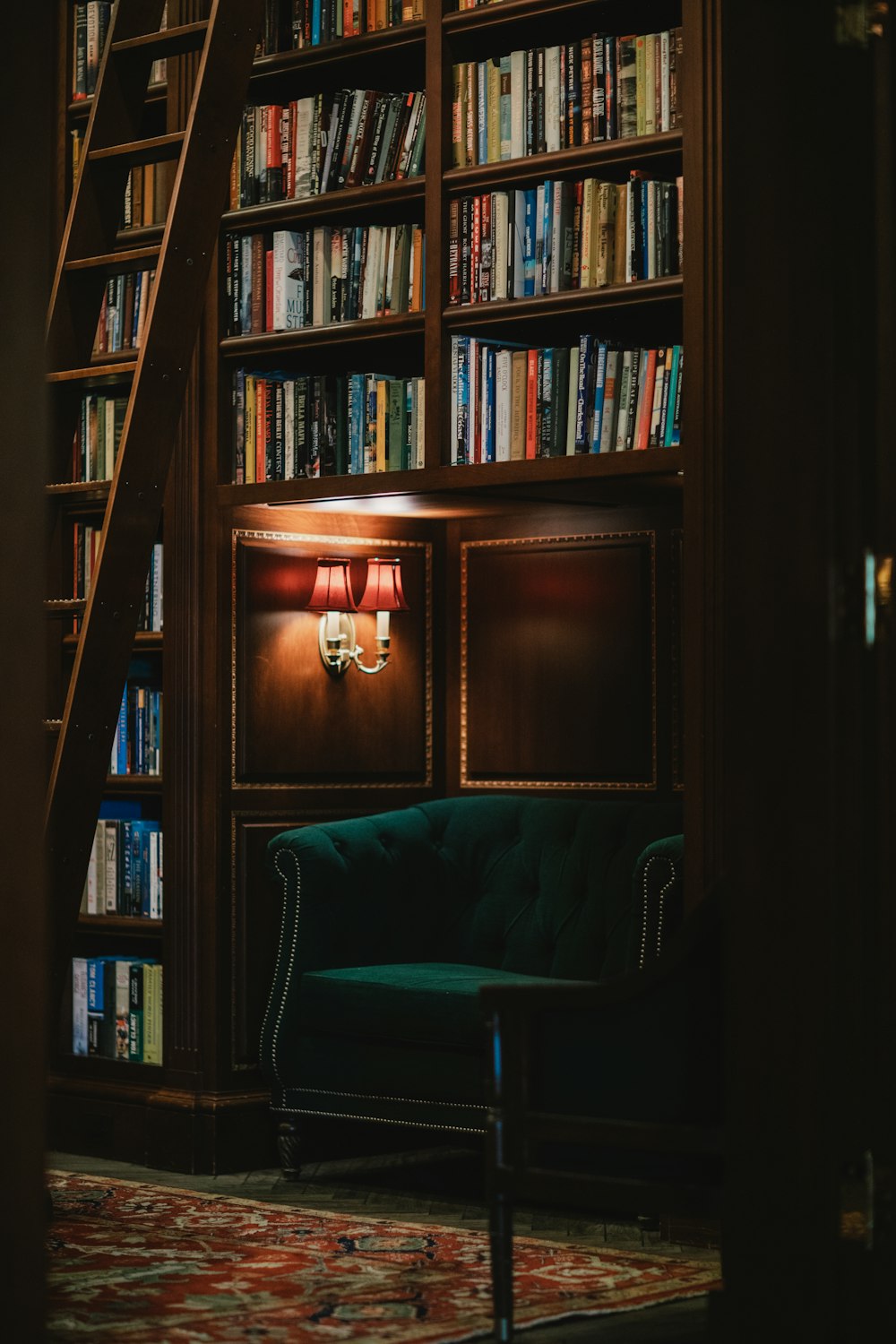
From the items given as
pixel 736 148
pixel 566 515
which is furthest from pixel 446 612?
pixel 736 148

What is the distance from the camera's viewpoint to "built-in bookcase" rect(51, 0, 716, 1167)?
16.3 ft

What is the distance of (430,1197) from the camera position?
499 cm

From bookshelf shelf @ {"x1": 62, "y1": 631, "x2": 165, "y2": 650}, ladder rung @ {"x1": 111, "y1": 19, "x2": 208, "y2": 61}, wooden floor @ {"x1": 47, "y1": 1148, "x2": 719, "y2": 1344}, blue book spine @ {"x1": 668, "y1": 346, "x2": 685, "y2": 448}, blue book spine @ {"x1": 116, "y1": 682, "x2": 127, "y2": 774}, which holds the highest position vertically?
ladder rung @ {"x1": 111, "y1": 19, "x2": 208, "y2": 61}

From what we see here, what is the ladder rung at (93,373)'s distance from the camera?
4434 millimetres

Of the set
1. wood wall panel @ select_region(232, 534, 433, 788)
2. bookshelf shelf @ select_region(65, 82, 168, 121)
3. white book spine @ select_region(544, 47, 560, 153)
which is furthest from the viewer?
bookshelf shelf @ select_region(65, 82, 168, 121)

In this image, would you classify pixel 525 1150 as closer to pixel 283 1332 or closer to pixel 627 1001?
pixel 627 1001

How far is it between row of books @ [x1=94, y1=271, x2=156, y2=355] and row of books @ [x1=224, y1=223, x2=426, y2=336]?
31 centimetres

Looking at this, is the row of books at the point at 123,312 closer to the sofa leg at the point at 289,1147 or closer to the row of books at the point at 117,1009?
the row of books at the point at 117,1009

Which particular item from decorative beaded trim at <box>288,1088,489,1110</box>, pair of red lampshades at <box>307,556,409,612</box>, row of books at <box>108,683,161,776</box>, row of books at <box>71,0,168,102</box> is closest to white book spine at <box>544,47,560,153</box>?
pair of red lampshades at <box>307,556,409,612</box>

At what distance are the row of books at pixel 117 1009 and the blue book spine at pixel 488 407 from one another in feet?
5.61

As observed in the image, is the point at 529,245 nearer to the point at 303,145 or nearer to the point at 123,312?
the point at 303,145

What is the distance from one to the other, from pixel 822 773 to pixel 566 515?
2.98 meters

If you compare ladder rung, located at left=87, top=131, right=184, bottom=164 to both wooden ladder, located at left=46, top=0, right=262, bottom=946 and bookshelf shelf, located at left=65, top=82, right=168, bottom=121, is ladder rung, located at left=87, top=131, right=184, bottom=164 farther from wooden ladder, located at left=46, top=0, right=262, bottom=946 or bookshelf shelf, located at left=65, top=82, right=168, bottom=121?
bookshelf shelf, located at left=65, top=82, right=168, bottom=121

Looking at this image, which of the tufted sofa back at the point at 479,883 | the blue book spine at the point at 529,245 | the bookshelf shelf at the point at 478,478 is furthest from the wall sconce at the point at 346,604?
the blue book spine at the point at 529,245
